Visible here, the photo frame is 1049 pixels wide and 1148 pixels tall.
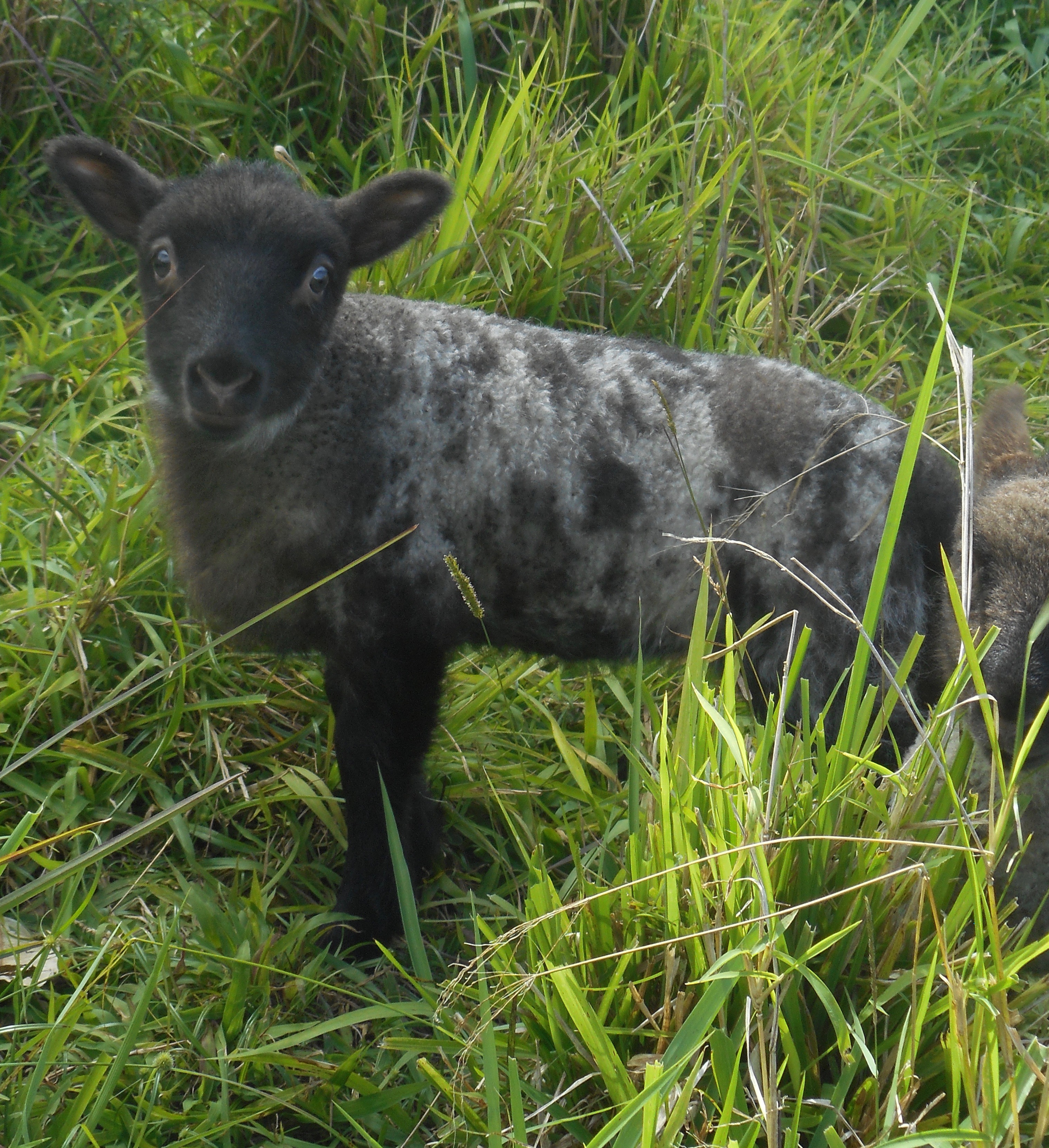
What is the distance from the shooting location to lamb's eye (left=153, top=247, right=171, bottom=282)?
3330 millimetres

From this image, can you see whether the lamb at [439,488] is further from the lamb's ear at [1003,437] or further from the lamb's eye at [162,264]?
the lamb's ear at [1003,437]

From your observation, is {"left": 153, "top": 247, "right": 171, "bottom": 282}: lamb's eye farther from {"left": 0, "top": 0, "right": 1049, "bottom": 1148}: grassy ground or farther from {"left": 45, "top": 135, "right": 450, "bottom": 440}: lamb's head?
{"left": 0, "top": 0, "right": 1049, "bottom": 1148}: grassy ground

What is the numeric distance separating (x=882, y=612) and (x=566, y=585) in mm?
870

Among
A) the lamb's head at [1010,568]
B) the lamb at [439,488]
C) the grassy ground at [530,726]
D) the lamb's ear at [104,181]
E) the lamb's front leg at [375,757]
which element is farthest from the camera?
the lamb's ear at [104,181]

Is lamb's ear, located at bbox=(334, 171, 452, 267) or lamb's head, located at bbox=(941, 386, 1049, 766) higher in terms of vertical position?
lamb's ear, located at bbox=(334, 171, 452, 267)

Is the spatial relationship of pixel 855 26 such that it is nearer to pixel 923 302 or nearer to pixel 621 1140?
pixel 923 302

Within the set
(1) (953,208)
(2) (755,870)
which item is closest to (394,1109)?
(2) (755,870)

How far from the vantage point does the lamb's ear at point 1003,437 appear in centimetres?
333

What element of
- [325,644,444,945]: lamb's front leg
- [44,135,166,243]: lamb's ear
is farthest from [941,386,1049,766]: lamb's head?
[44,135,166,243]: lamb's ear

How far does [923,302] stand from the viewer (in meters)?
5.92

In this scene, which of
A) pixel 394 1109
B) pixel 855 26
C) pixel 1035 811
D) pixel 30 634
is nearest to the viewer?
pixel 394 1109

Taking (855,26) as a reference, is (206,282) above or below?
below

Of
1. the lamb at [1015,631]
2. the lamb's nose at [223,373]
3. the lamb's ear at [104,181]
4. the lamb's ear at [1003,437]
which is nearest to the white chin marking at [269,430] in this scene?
the lamb's nose at [223,373]

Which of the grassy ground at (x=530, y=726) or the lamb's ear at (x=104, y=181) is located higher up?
the lamb's ear at (x=104, y=181)
